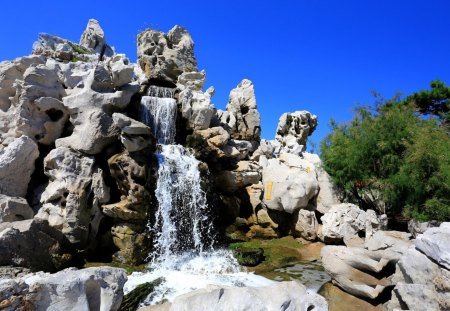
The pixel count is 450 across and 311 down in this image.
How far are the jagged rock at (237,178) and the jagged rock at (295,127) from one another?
9.60 m

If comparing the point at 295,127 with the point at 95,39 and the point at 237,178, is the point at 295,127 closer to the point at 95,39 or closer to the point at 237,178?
the point at 237,178

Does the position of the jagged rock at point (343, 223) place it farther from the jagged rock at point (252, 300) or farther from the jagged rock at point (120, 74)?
the jagged rock at point (120, 74)

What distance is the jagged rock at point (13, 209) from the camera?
1309 centimetres

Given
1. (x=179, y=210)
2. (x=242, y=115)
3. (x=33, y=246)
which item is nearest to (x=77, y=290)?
(x=33, y=246)

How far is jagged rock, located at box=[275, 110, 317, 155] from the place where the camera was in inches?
1222

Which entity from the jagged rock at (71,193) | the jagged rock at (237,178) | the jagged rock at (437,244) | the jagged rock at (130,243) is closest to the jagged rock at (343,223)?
the jagged rock at (237,178)

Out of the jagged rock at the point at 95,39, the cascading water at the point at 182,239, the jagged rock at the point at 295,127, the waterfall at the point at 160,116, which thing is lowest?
the cascading water at the point at 182,239

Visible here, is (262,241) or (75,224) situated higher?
(75,224)

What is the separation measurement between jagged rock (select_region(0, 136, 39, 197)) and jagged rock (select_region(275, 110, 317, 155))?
69.9 feet

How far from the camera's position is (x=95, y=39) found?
4925 cm

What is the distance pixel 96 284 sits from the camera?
635cm

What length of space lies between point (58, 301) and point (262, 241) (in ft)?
47.6

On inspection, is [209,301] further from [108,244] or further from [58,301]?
[108,244]

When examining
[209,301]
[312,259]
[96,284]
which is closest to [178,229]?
[312,259]
